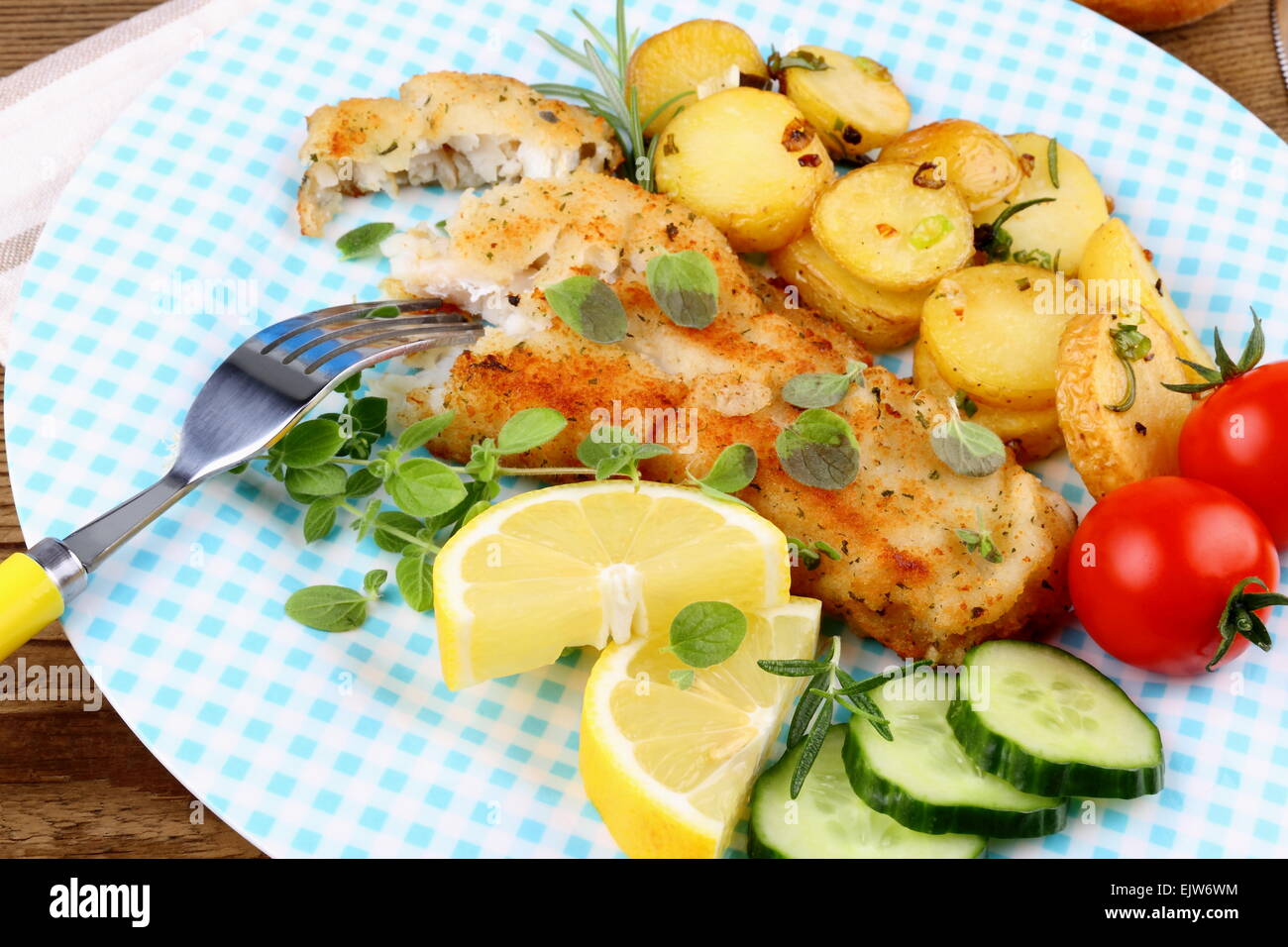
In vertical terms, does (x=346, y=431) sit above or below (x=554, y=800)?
above

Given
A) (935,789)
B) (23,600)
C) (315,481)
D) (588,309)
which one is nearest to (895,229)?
(588,309)

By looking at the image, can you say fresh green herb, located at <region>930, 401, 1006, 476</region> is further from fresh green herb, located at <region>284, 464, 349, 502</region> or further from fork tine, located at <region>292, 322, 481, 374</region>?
fresh green herb, located at <region>284, 464, 349, 502</region>

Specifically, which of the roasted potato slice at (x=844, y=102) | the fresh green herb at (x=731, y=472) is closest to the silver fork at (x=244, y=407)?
the fresh green herb at (x=731, y=472)

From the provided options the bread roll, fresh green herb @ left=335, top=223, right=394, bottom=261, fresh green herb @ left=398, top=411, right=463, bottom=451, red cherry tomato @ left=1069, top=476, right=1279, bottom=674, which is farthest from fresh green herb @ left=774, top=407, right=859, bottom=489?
the bread roll

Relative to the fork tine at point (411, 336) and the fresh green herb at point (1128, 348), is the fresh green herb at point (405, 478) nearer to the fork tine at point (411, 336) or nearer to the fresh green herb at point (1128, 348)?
the fork tine at point (411, 336)

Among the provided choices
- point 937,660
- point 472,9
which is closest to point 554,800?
point 937,660

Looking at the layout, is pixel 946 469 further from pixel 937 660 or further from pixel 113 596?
pixel 113 596

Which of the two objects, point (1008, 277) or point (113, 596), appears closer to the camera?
point (113, 596)
